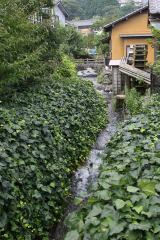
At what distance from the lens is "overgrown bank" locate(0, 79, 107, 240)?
5914 mm

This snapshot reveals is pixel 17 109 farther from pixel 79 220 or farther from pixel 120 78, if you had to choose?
pixel 120 78

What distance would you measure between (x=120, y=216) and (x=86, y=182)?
17.2ft

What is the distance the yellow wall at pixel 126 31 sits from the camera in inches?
1080

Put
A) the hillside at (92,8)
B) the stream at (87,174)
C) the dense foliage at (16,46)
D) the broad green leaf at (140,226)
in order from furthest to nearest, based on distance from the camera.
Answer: the hillside at (92,8) → the dense foliage at (16,46) → the stream at (87,174) → the broad green leaf at (140,226)

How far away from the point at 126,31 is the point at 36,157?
22150 mm

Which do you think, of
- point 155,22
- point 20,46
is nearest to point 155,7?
point 155,22

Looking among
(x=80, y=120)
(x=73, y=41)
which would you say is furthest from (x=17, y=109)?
(x=73, y=41)

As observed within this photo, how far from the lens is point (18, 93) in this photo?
10.7 m

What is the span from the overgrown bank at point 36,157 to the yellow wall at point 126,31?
16.8 meters

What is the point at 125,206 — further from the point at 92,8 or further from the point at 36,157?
the point at 92,8

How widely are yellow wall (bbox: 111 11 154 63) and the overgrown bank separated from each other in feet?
55.1

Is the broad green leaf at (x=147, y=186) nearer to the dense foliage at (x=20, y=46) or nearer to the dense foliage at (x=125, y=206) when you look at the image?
the dense foliage at (x=125, y=206)

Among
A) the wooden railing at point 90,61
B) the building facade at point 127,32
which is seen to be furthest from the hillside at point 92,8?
the building facade at point 127,32

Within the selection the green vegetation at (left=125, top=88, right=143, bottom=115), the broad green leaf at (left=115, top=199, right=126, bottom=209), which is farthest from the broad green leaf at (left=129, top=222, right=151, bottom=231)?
the green vegetation at (left=125, top=88, right=143, bottom=115)
